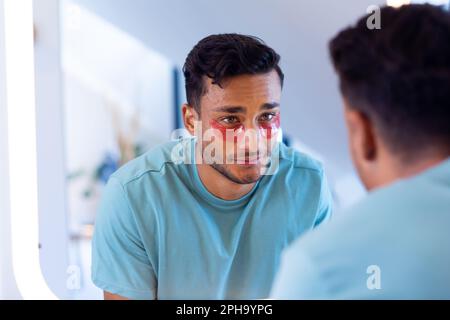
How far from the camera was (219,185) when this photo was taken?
3.37 feet

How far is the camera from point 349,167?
1088 mm

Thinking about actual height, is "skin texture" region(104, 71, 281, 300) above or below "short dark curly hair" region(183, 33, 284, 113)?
below

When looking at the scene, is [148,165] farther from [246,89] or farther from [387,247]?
[387,247]

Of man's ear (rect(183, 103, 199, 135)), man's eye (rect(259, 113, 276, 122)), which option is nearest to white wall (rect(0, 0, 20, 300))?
man's ear (rect(183, 103, 199, 135))

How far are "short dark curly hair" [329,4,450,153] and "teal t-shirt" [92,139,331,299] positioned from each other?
1.16ft

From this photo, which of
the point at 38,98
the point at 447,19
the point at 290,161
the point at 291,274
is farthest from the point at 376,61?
the point at 38,98

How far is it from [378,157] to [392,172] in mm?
22

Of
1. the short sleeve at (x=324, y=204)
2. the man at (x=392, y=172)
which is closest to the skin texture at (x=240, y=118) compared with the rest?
the short sleeve at (x=324, y=204)

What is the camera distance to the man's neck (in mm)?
1024

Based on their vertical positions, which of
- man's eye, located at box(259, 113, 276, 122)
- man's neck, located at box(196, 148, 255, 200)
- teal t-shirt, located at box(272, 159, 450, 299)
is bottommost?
A: teal t-shirt, located at box(272, 159, 450, 299)

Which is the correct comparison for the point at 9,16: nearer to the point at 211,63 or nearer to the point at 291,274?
the point at 211,63

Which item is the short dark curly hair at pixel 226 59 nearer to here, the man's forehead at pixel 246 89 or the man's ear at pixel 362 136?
the man's forehead at pixel 246 89

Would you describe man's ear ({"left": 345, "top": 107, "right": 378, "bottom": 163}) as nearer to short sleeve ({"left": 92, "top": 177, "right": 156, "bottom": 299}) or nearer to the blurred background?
the blurred background

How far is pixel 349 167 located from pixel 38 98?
0.53m
